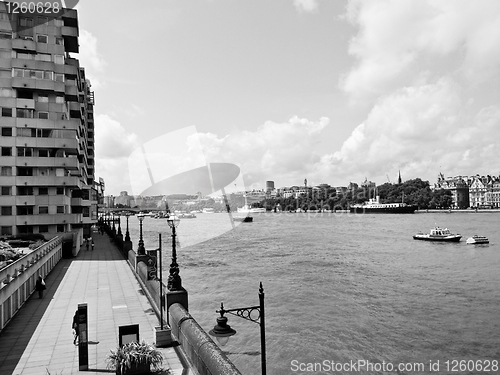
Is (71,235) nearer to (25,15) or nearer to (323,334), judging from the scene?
(25,15)

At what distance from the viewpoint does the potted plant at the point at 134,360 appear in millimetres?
12164

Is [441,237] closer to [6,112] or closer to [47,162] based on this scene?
[47,162]

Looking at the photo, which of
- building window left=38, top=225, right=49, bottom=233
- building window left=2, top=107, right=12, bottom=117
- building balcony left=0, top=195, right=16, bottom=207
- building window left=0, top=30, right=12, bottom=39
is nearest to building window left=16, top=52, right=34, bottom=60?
building window left=0, top=30, right=12, bottom=39

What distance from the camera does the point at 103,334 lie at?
1806cm

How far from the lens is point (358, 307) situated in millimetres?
33094

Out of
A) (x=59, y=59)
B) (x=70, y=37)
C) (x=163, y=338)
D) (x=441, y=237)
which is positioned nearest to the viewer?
(x=163, y=338)

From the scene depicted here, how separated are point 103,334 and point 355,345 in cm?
1507

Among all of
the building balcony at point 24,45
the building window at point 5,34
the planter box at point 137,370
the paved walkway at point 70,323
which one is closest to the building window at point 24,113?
the building balcony at point 24,45

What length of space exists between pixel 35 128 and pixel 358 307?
143ft

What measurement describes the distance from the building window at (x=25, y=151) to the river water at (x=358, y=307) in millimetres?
22389

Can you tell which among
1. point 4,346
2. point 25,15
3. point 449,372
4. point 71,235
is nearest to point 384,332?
point 449,372

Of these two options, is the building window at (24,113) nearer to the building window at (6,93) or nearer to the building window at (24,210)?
the building window at (6,93)

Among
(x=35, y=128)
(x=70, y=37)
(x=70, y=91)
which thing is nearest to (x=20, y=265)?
(x=35, y=128)

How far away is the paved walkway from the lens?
14539 millimetres
